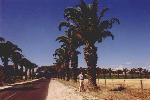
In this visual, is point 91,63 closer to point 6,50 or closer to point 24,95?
point 24,95

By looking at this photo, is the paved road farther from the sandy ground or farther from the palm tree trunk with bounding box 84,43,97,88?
the palm tree trunk with bounding box 84,43,97,88

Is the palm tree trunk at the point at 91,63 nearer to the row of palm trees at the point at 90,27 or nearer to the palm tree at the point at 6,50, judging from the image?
the row of palm trees at the point at 90,27

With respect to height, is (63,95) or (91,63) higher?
(91,63)

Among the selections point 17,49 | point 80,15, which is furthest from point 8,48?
point 80,15

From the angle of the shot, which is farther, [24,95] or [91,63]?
[91,63]

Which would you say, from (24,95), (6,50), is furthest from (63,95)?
(6,50)

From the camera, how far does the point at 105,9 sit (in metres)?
32.3

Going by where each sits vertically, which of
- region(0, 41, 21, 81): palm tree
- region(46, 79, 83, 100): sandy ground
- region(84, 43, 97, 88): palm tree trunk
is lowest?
region(46, 79, 83, 100): sandy ground

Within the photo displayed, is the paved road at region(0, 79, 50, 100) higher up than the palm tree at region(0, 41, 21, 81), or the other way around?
the palm tree at region(0, 41, 21, 81)

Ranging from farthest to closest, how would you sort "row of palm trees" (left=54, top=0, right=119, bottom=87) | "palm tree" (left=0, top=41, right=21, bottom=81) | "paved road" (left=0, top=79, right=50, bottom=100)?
1. "palm tree" (left=0, top=41, right=21, bottom=81)
2. "row of palm trees" (left=54, top=0, right=119, bottom=87)
3. "paved road" (left=0, top=79, right=50, bottom=100)

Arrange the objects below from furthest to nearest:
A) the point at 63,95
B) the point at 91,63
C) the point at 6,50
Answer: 1. the point at 6,50
2. the point at 91,63
3. the point at 63,95

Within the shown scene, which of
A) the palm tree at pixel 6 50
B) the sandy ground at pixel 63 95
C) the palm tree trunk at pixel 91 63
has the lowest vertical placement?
the sandy ground at pixel 63 95

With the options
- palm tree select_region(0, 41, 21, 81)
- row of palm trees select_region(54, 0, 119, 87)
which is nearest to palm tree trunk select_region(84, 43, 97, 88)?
row of palm trees select_region(54, 0, 119, 87)

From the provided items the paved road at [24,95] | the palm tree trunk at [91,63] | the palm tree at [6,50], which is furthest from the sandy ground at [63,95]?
the palm tree at [6,50]
